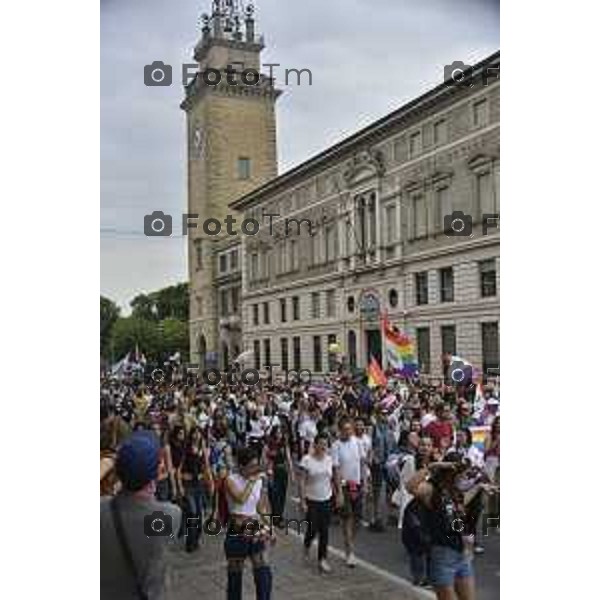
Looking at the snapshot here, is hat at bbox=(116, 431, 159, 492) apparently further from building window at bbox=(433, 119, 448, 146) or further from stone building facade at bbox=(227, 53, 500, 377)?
building window at bbox=(433, 119, 448, 146)

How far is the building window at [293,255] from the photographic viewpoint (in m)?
3.70

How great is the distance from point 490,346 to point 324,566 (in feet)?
3.59

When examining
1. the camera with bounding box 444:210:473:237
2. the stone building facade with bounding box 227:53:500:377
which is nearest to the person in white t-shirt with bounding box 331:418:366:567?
the stone building facade with bounding box 227:53:500:377

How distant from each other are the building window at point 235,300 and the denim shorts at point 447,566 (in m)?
1.24

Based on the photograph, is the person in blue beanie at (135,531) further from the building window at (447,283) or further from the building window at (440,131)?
the building window at (440,131)

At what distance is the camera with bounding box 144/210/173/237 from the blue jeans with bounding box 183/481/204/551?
95 centimetres

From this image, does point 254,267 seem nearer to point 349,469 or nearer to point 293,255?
point 293,255

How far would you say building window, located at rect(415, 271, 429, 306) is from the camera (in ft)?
12.2

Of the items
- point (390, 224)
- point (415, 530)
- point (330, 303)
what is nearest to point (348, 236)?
point (390, 224)
